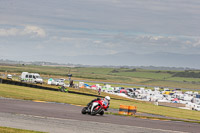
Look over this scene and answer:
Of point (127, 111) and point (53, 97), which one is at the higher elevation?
point (53, 97)

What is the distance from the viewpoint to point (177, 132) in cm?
1930

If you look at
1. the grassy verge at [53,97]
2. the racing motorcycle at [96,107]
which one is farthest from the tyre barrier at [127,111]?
the grassy verge at [53,97]

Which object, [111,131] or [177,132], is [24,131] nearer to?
[111,131]

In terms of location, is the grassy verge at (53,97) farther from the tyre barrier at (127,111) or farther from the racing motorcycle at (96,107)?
the racing motorcycle at (96,107)

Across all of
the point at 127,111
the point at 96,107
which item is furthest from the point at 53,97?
the point at 96,107

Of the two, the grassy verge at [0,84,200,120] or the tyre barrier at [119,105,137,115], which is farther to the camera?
the grassy verge at [0,84,200,120]

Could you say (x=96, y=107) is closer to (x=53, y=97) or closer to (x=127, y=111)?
(x=127, y=111)

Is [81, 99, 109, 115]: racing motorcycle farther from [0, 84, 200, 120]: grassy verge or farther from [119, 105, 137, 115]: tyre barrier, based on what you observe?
[0, 84, 200, 120]: grassy verge

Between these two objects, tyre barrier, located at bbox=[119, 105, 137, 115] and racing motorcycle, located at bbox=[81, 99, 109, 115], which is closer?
racing motorcycle, located at bbox=[81, 99, 109, 115]

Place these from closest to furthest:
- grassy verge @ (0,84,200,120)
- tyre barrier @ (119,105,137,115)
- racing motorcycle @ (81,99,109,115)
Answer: racing motorcycle @ (81,99,109,115)
tyre barrier @ (119,105,137,115)
grassy verge @ (0,84,200,120)

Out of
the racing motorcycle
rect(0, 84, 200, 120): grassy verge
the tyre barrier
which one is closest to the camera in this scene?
the racing motorcycle

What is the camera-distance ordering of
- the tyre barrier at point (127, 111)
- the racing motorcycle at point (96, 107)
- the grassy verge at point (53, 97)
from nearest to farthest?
1. the racing motorcycle at point (96, 107)
2. the tyre barrier at point (127, 111)
3. the grassy verge at point (53, 97)

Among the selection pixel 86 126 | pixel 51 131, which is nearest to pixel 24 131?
pixel 51 131

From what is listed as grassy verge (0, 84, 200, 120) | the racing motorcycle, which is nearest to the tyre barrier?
the racing motorcycle
